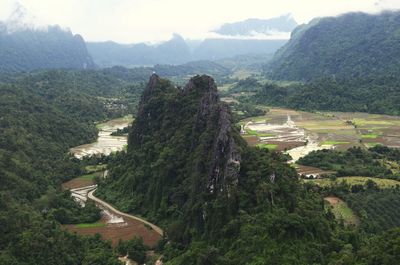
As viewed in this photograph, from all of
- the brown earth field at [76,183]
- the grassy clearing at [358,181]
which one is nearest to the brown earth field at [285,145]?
the grassy clearing at [358,181]

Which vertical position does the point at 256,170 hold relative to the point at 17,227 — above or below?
above

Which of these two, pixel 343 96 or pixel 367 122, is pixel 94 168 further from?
pixel 343 96

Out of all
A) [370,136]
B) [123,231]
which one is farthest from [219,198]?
[370,136]

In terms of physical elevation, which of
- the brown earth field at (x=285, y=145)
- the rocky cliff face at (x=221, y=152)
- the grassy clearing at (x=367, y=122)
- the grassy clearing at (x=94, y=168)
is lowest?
the grassy clearing at (x=94, y=168)

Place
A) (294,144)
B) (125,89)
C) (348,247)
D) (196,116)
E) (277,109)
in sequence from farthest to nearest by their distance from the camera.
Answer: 1. (125,89)
2. (277,109)
3. (294,144)
4. (196,116)
5. (348,247)

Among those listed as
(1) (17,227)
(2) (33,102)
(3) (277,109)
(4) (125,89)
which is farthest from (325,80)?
(1) (17,227)

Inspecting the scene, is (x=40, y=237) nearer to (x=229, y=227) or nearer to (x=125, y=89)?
(x=229, y=227)

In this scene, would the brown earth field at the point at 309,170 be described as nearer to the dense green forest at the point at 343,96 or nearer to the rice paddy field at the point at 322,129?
the rice paddy field at the point at 322,129
